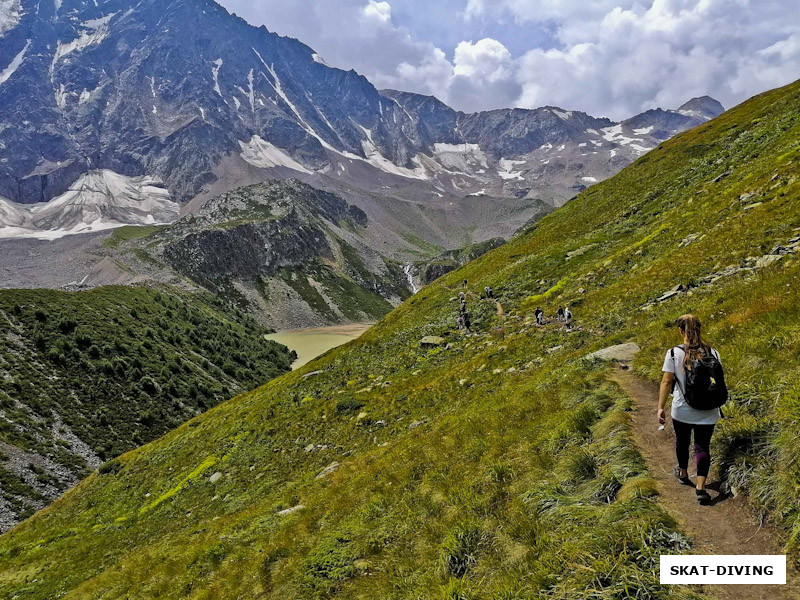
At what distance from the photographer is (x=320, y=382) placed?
3844 cm

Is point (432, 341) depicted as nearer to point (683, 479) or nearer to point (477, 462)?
point (477, 462)

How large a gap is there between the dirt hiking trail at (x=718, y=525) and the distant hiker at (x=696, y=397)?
0.25 metres

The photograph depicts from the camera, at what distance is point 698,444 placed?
284 inches

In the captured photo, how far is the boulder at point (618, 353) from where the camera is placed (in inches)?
598

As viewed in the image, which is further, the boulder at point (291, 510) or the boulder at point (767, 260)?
the boulder at point (767, 260)

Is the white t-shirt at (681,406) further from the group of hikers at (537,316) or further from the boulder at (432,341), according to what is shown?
the boulder at (432,341)

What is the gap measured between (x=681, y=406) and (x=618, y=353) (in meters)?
8.85

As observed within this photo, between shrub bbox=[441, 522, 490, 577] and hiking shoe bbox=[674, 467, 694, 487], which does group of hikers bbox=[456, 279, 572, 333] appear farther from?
shrub bbox=[441, 522, 490, 577]

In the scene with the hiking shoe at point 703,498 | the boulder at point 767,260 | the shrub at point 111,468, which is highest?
the boulder at point 767,260

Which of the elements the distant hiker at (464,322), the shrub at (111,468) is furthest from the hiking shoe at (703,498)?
the shrub at (111,468)

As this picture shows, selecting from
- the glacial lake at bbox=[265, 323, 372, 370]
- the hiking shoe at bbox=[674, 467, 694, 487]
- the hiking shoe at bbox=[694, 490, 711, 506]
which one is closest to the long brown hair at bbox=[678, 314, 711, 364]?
the hiking shoe at bbox=[674, 467, 694, 487]

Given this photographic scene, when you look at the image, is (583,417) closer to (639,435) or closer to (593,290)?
(639,435)

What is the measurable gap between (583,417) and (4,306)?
98.8 metres

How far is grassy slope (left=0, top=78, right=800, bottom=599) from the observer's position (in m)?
6.96
